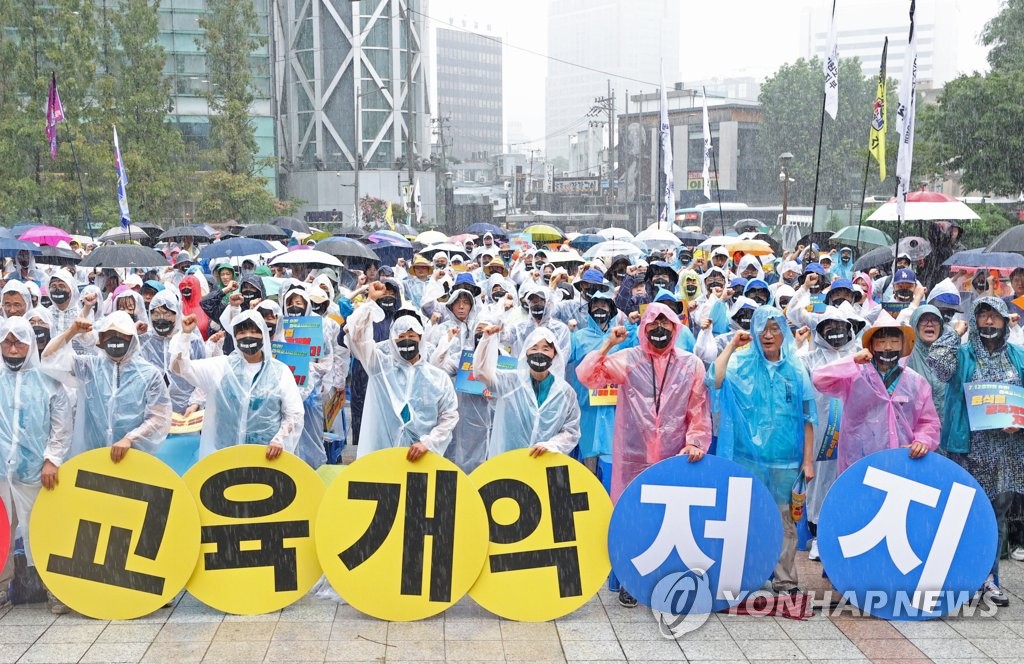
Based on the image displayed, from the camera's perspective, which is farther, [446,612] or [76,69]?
[76,69]

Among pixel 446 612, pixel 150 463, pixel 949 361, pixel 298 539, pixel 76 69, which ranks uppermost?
pixel 76 69

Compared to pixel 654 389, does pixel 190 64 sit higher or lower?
higher

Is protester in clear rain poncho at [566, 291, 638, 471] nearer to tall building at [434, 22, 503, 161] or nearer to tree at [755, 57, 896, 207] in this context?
tree at [755, 57, 896, 207]

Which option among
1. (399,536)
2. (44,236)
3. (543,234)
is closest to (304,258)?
(399,536)

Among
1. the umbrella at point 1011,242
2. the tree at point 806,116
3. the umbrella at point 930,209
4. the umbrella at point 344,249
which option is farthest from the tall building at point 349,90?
the umbrella at point 1011,242

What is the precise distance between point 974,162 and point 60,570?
24.7 metres

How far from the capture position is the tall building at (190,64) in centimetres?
5722

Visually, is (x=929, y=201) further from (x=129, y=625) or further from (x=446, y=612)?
(x=129, y=625)

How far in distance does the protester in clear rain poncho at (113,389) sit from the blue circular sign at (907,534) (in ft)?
11.9

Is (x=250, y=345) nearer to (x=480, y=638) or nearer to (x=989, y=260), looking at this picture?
(x=480, y=638)

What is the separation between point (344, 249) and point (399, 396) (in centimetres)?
659

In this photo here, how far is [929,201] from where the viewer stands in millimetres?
15703

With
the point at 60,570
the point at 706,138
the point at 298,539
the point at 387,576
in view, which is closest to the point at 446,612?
the point at 387,576

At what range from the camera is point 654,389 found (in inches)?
257
